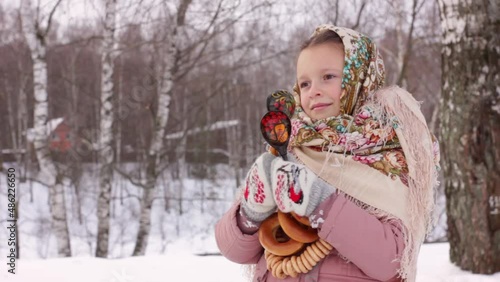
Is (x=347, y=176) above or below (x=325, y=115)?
below

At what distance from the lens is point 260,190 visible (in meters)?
1.22

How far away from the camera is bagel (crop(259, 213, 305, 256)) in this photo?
52.1 inches

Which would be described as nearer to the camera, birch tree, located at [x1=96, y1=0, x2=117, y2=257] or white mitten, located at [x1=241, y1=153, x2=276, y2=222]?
white mitten, located at [x1=241, y1=153, x2=276, y2=222]

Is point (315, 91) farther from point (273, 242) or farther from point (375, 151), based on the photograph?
point (273, 242)

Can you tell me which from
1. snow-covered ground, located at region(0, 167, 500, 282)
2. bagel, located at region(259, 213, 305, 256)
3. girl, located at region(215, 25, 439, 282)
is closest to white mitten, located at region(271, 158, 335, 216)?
girl, located at region(215, 25, 439, 282)

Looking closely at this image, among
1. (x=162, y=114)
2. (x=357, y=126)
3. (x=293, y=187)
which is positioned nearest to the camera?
(x=293, y=187)

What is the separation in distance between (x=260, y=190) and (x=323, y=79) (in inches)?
16.1

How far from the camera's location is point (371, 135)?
137 centimetres

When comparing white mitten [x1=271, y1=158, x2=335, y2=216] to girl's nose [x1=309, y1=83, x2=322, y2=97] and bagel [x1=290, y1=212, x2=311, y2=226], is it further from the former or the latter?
girl's nose [x1=309, y1=83, x2=322, y2=97]

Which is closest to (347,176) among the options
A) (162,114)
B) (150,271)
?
(150,271)

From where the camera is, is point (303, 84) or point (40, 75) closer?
point (303, 84)

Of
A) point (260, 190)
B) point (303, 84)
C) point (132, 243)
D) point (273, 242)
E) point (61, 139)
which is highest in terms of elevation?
point (303, 84)

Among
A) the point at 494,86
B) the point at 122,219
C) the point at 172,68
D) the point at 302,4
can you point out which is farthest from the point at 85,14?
the point at 122,219

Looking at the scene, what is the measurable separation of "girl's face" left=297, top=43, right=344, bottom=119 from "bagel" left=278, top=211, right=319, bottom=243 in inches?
12.5
